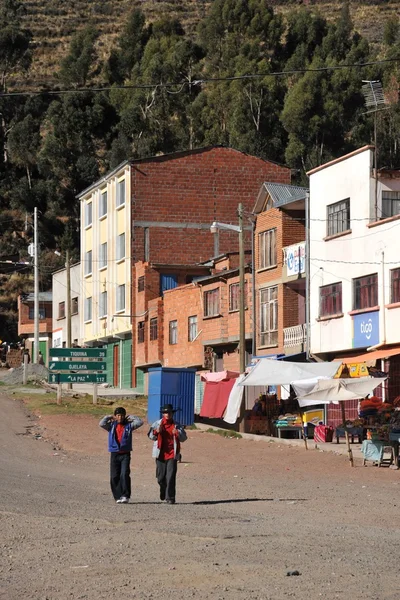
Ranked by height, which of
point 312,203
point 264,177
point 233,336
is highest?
point 264,177

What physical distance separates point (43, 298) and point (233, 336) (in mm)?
42744

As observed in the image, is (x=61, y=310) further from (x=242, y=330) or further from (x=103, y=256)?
(x=242, y=330)

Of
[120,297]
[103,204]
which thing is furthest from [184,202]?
[103,204]

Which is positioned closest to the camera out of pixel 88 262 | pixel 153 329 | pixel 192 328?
pixel 192 328

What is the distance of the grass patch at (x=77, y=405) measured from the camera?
4634 cm

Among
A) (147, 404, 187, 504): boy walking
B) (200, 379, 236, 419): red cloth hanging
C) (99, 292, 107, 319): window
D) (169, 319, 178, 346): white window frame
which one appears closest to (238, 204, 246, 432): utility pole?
(200, 379, 236, 419): red cloth hanging

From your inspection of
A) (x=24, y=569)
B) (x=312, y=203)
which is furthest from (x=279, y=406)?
(x=24, y=569)

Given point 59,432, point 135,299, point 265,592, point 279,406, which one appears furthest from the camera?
point 135,299

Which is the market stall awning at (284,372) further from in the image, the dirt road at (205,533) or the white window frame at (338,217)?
the white window frame at (338,217)

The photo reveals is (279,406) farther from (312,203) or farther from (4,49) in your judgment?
(4,49)

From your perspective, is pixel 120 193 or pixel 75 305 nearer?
pixel 120 193

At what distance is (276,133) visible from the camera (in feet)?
307

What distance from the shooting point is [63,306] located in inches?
3174

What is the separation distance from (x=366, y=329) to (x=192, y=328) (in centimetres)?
1722
